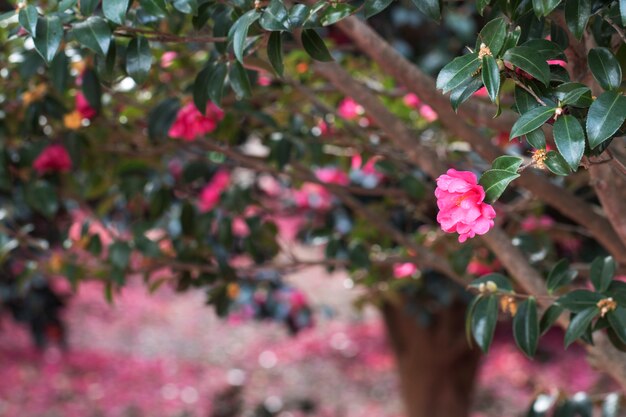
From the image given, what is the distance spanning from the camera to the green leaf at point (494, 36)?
927mm

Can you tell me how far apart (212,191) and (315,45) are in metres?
1.41

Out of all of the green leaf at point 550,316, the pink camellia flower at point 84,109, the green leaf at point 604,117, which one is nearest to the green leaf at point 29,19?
the pink camellia flower at point 84,109

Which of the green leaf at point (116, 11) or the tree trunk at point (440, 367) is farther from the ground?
the green leaf at point (116, 11)

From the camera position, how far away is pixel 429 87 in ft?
4.91

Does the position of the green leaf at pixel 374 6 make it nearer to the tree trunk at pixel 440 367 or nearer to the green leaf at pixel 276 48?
the green leaf at pixel 276 48

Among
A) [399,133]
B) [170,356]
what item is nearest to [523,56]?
[399,133]

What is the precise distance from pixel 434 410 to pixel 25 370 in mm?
2926

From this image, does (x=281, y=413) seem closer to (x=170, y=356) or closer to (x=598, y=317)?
(x=170, y=356)

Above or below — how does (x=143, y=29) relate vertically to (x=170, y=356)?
above

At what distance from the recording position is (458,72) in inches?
36.5

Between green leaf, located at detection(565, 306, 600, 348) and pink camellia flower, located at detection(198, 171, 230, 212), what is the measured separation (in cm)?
138

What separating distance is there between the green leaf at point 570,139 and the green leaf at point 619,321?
35cm

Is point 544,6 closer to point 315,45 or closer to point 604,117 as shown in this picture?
point 604,117

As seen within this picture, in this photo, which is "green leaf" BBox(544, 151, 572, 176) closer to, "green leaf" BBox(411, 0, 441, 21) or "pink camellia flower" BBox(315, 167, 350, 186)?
"green leaf" BBox(411, 0, 441, 21)
